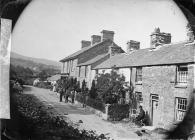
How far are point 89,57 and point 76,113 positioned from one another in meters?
0.95

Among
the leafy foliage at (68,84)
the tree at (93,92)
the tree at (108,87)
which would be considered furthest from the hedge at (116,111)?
the leafy foliage at (68,84)

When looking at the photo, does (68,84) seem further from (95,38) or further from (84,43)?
(95,38)

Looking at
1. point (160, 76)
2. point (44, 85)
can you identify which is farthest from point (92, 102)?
point (160, 76)

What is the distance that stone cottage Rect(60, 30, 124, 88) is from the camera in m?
3.22

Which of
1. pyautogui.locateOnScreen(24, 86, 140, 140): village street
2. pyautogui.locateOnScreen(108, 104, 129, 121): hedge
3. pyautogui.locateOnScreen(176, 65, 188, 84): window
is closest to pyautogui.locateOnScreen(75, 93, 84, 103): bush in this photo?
pyautogui.locateOnScreen(24, 86, 140, 140): village street

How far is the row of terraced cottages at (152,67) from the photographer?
351 cm

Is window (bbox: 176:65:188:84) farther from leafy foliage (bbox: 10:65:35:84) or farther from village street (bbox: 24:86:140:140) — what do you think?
leafy foliage (bbox: 10:65:35:84)

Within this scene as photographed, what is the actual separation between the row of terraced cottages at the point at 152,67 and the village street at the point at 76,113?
0.44m

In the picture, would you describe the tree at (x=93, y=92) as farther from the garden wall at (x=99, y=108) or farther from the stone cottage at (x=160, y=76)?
the stone cottage at (x=160, y=76)

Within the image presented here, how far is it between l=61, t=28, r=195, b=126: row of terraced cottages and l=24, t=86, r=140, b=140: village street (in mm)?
441

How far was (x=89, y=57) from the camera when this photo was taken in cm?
382

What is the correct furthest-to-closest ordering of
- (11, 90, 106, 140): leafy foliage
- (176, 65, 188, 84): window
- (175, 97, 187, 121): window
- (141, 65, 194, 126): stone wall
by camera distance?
(141, 65, 194, 126): stone wall → (176, 65, 188, 84): window → (175, 97, 187, 121): window → (11, 90, 106, 140): leafy foliage

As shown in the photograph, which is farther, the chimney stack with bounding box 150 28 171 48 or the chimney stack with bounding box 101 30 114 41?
the chimney stack with bounding box 150 28 171 48

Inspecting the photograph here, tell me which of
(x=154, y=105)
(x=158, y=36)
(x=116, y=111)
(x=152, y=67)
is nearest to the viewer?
(x=158, y=36)
